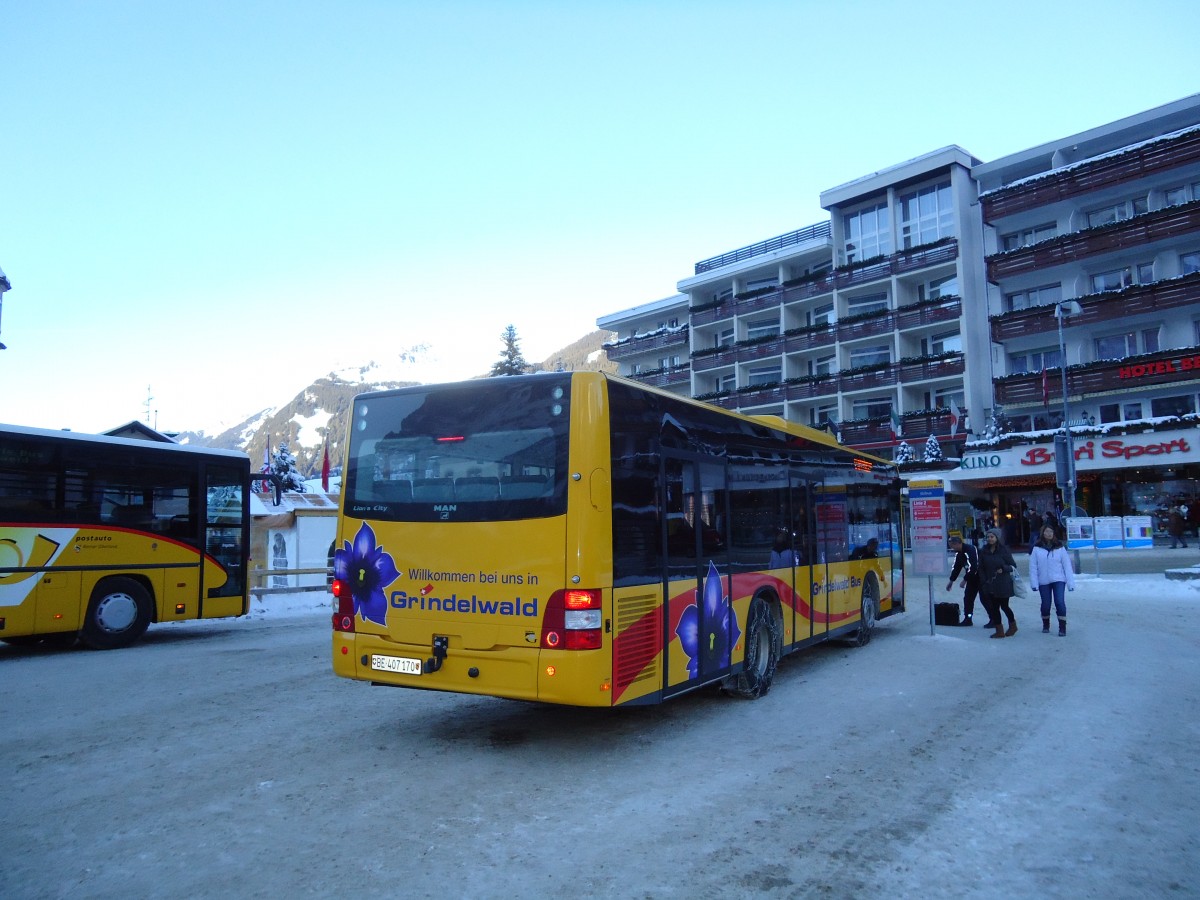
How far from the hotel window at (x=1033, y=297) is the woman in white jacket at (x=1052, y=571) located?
30.3 meters

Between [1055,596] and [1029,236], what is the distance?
3482 centimetres

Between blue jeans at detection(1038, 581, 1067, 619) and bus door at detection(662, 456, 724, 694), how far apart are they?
749cm

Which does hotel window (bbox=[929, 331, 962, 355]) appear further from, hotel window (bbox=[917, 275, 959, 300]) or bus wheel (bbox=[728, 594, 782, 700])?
bus wheel (bbox=[728, 594, 782, 700])

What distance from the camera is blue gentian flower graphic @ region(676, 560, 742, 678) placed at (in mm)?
7273

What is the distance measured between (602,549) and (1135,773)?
3928 mm

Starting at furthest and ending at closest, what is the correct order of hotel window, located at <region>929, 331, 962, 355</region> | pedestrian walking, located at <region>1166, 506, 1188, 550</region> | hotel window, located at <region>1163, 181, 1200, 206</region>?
1. hotel window, located at <region>929, 331, 962, 355</region>
2. hotel window, located at <region>1163, 181, 1200, 206</region>
3. pedestrian walking, located at <region>1166, 506, 1188, 550</region>

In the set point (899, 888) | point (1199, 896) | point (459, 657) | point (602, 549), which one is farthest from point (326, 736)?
point (1199, 896)

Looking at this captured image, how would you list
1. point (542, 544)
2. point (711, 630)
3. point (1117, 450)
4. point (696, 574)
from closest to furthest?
point (542, 544) → point (696, 574) → point (711, 630) → point (1117, 450)

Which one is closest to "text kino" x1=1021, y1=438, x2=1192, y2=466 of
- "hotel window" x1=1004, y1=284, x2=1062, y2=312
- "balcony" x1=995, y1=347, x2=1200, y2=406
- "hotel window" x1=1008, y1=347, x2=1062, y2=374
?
"balcony" x1=995, y1=347, x2=1200, y2=406

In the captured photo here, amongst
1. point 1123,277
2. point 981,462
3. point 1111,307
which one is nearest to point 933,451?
point 981,462

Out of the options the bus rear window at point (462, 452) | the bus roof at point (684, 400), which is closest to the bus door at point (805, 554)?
the bus roof at point (684, 400)

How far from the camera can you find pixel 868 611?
41.3ft

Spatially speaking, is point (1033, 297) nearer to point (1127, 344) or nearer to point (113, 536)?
point (1127, 344)

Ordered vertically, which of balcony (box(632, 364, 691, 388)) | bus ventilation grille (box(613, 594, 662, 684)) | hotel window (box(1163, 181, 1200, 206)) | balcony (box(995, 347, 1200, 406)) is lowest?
bus ventilation grille (box(613, 594, 662, 684))
